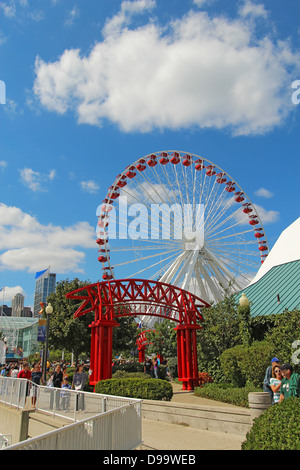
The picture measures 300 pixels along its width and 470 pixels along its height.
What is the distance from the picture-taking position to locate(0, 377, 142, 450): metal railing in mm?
5169

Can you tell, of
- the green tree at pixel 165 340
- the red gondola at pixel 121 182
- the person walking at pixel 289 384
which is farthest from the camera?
the red gondola at pixel 121 182

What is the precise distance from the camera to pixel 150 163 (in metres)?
36.1

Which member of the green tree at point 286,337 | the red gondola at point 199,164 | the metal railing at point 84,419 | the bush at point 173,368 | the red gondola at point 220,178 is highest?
the red gondola at point 199,164

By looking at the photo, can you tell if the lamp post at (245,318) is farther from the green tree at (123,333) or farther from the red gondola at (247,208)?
the red gondola at (247,208)

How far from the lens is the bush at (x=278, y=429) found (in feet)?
17.1

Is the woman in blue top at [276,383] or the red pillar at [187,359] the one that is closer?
the woman in blue top at [276,383]

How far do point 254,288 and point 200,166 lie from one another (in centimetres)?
1668

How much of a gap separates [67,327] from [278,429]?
25629 millimetres

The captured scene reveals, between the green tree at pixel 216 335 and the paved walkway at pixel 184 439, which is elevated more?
the green tree at pixel 216 335

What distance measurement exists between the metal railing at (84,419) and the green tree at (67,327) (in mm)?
15586

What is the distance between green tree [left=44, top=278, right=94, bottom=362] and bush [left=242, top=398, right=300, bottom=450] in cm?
2448

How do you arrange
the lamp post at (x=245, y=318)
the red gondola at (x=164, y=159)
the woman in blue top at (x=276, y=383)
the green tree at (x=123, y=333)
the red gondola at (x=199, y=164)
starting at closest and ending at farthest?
1. the woman in blue top at (x=276, y=383)
2. the lamp post at (x=245, y=318)
3. the green tree at (x=123, y=333)
4. the red gondola at (x=164, y=159)
5. the red gondola at (x=199, y=164)

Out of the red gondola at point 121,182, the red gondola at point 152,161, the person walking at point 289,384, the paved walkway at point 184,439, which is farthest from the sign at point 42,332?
the red gondola at point 152,161

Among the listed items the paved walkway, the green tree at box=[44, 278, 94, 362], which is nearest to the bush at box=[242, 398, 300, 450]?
the paved walkway
